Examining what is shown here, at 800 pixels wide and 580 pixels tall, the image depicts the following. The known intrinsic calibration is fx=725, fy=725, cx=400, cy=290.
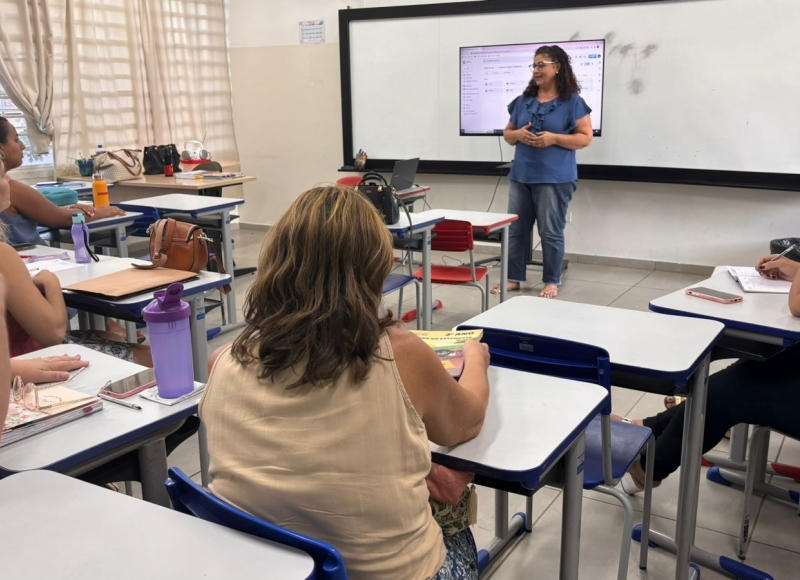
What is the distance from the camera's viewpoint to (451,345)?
1.56m

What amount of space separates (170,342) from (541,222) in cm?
363

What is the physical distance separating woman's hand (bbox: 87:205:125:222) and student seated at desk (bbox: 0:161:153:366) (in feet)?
5.49

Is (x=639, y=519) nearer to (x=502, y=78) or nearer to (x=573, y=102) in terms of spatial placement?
(x=573, y=102)

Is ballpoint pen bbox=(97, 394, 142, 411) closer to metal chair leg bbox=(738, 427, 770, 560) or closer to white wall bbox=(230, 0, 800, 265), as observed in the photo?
metal chair leg bbox=(738, 427, 770, 560)

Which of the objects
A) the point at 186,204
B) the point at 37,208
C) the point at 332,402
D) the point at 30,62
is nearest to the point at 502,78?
the point at 186,204

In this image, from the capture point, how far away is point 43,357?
1.71m

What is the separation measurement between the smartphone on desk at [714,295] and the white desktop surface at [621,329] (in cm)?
34

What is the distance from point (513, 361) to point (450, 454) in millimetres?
507

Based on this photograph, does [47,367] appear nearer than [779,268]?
Yes

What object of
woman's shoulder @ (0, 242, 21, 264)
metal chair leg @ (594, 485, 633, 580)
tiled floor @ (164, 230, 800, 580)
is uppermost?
woman's shoulder @ (0, 242, 21, 264)

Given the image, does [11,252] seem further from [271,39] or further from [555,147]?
[271,39]

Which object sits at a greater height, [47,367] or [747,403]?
[47,367]

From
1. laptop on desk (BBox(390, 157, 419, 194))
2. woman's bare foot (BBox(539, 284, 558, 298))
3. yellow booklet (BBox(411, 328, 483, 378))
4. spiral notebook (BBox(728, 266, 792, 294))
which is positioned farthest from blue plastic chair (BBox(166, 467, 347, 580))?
woman's bare foot (BBox(539, 284, 558, 298))

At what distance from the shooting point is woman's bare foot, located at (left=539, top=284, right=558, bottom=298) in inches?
185
